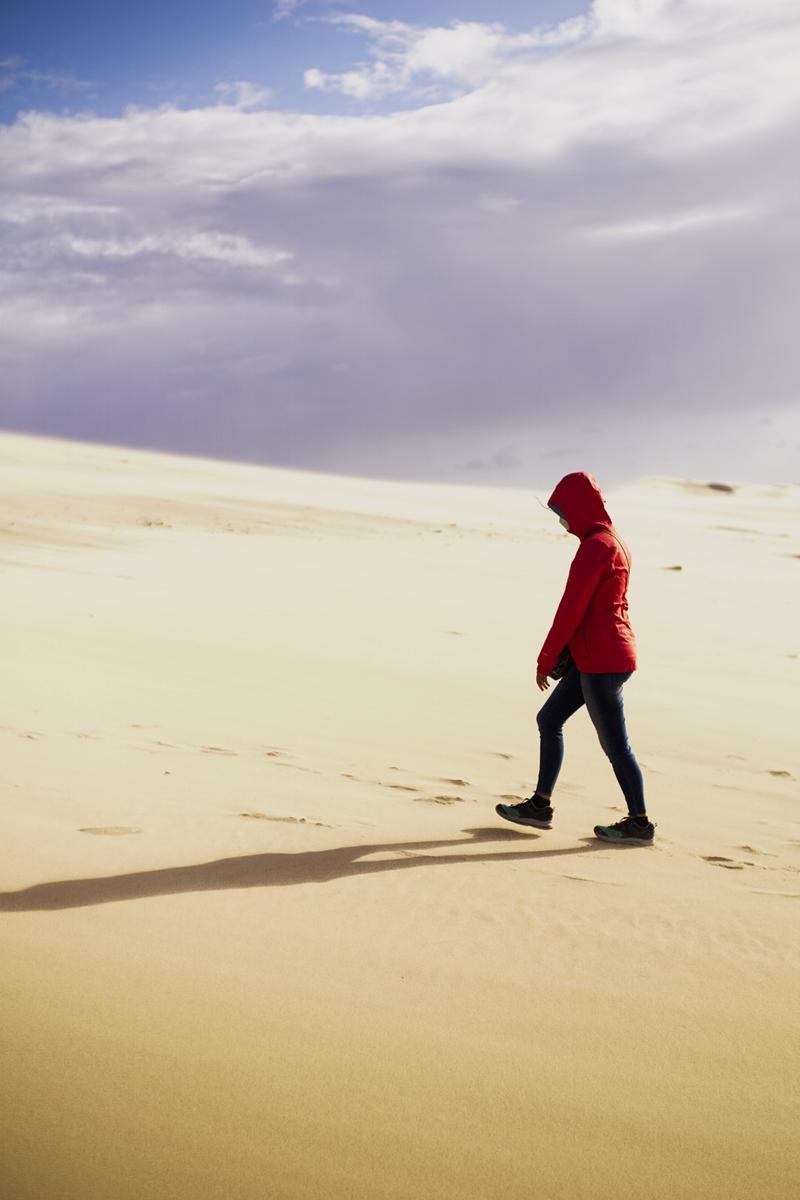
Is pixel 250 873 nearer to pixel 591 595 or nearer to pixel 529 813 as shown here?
pixel 529 813

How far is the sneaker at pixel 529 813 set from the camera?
572cm

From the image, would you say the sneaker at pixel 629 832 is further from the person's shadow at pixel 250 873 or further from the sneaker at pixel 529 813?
the sneaker at pixel 529 813

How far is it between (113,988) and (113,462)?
3677cm

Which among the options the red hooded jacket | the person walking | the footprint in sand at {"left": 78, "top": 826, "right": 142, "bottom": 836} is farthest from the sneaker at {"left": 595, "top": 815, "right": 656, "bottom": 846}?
the footprint in sand at {"left": 78, "top": 826, "right": 142, "bottom": 836}

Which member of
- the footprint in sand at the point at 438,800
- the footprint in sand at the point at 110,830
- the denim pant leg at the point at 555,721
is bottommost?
the footprint in sand at the point at 110,830

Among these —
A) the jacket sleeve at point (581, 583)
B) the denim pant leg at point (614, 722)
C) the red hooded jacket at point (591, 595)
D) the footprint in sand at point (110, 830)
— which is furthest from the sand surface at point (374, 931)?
the jacket sleeve at point (581, 583)

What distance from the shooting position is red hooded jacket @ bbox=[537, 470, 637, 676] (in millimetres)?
5387

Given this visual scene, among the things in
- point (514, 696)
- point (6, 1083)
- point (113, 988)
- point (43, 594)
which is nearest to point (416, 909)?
point (113, 988)

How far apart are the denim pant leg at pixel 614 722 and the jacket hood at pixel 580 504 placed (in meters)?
0.72

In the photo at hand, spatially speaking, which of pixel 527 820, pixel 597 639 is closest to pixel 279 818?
pixel 527 820

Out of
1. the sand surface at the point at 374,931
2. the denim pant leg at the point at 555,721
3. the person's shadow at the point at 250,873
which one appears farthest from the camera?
the denim pant leg at the point at 555,721

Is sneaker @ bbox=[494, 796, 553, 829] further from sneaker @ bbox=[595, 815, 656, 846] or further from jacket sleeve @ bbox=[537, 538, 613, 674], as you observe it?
jacket sleeve @ bbox=[537, 538, 613, 674]

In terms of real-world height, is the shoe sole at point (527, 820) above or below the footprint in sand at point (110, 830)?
above

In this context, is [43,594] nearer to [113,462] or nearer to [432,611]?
[432,611]
